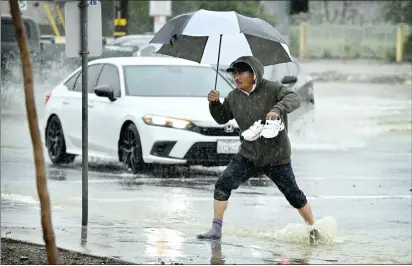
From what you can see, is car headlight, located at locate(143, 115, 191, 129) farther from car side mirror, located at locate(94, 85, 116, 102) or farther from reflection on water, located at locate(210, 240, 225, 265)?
reflection on water, located at locate(210, 240, 225, 265)

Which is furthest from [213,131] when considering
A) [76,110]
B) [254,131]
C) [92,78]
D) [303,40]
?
[303,40]

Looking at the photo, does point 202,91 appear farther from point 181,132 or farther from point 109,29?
point 109,29

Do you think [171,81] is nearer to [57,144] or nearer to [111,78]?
[111,78]

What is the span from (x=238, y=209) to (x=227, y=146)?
2.94m

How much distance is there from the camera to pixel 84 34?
1145 centimetres

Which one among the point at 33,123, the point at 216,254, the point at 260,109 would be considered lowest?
the point at 216,254

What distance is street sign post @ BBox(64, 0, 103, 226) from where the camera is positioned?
11414 millimetres

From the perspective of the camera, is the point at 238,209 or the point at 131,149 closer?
the point at 238,209

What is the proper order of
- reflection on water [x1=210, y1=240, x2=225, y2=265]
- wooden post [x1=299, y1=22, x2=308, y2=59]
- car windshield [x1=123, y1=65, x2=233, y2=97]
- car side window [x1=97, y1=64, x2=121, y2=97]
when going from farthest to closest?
wooden post [x1=299, y1=22, x2=308, y2=59]
car side window [x1=97, y1=64, x2=121, y2=97]
car windshield [x1=123, y1=65, x2=233, y2=97]
reflection on water [x1=210, y1=240, x2=225, y2=265]

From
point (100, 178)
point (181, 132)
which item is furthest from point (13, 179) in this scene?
point (181, 132)

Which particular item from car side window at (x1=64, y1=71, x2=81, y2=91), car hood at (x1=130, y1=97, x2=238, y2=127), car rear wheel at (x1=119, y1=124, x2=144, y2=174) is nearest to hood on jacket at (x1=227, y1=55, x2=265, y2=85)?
car hood at (x1=130, y1=97, x2=238, y2=127)

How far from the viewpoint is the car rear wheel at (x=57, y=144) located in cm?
1869

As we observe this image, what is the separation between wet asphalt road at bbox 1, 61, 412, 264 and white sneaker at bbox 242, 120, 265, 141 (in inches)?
33.8

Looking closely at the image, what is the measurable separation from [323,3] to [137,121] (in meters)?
49.9
